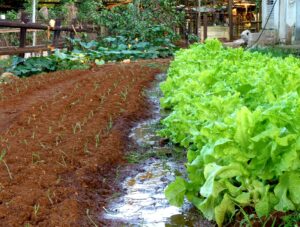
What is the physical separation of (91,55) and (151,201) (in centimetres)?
1244

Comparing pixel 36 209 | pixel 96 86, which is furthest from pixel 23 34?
pixel 36 209

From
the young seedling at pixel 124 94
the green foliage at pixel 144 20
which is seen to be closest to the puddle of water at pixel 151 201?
the young seedling at pixel 124 94

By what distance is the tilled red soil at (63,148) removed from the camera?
346 centimetres

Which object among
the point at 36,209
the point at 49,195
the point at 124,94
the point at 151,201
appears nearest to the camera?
the point at 36,209

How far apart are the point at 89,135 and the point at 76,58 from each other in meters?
8.92

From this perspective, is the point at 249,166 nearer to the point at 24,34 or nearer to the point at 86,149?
the point at 86,149

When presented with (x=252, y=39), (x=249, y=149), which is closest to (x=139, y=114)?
(x=249, y=149)

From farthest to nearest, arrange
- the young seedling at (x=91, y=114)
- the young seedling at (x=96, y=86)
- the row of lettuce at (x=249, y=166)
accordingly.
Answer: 1. the young seedling at (x=96, y=86)
2. the young seedling at (x=91, y=114)
3. the row of lettuce at (x=249, y=166)

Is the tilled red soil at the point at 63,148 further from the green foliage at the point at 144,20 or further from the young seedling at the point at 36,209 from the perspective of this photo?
the green foliage at the point at 144,20

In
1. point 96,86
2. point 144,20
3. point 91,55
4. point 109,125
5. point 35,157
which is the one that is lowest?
point 35,157

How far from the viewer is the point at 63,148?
4828 millimetres

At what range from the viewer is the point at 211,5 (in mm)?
27844

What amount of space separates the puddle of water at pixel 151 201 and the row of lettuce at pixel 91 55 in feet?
25.2

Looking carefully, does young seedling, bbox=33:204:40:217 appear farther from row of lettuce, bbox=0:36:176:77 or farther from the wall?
the wall
